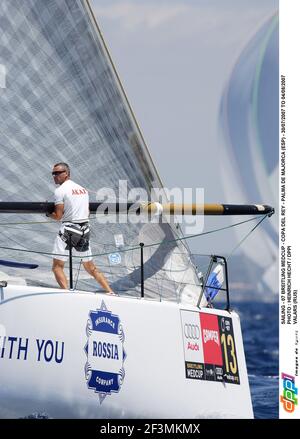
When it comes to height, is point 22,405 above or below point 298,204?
below

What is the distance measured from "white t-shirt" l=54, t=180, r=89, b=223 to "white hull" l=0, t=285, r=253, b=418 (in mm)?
708

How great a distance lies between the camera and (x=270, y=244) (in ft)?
92.1

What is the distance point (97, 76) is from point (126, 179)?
1.03m

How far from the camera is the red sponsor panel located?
13.7 metres

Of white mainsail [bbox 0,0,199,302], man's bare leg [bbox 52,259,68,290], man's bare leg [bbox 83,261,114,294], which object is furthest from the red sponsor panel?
man's bare leg [bbox 52,259,68,290]

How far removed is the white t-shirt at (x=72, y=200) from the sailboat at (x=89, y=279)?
0.27 metres

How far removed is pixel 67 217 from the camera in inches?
504

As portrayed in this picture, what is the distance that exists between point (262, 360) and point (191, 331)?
1459cm

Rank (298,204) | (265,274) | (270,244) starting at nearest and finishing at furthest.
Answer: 1. (298,204)
2. (270,244)
3. (265,274)

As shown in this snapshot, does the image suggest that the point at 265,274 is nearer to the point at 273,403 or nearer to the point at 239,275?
the point at 273,403

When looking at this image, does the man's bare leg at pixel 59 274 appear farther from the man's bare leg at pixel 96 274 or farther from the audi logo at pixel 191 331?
the audi logo at pixel 191 331

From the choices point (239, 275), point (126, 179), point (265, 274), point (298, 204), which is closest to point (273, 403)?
point (298, 204)

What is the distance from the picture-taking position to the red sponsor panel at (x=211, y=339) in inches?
540

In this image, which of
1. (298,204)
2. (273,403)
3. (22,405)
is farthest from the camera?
(298,204)
